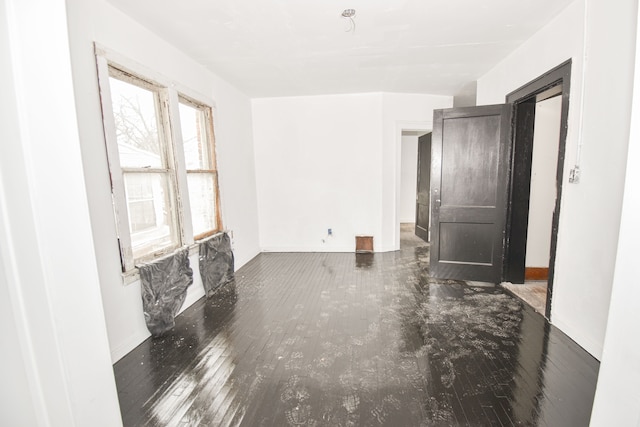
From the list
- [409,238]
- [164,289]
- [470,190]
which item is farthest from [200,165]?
[409,238]

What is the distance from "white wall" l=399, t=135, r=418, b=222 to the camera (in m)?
7.33

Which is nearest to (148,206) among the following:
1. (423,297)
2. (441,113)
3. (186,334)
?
(186,334)

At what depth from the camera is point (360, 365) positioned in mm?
2045

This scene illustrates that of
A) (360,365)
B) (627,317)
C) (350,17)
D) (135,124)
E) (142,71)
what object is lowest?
(360,365)

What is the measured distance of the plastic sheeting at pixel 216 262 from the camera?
10.9ft

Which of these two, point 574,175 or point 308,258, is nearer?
point 574,175

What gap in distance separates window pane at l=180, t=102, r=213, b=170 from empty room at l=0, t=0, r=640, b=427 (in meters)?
0.04

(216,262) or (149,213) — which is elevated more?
(149,213)

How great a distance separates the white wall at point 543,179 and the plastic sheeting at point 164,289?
4.14 meters

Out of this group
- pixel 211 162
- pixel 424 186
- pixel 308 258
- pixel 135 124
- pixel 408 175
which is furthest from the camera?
pixel 408 175

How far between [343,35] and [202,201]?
250cm

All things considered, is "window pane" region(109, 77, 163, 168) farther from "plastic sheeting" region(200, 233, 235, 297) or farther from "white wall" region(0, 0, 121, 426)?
"white wall" region(0, 0, 121, 426)

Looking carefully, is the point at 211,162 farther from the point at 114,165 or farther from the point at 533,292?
the point at 533,292

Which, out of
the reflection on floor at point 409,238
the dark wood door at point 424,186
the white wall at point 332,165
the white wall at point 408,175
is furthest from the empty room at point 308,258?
the white wall at point 408,175
